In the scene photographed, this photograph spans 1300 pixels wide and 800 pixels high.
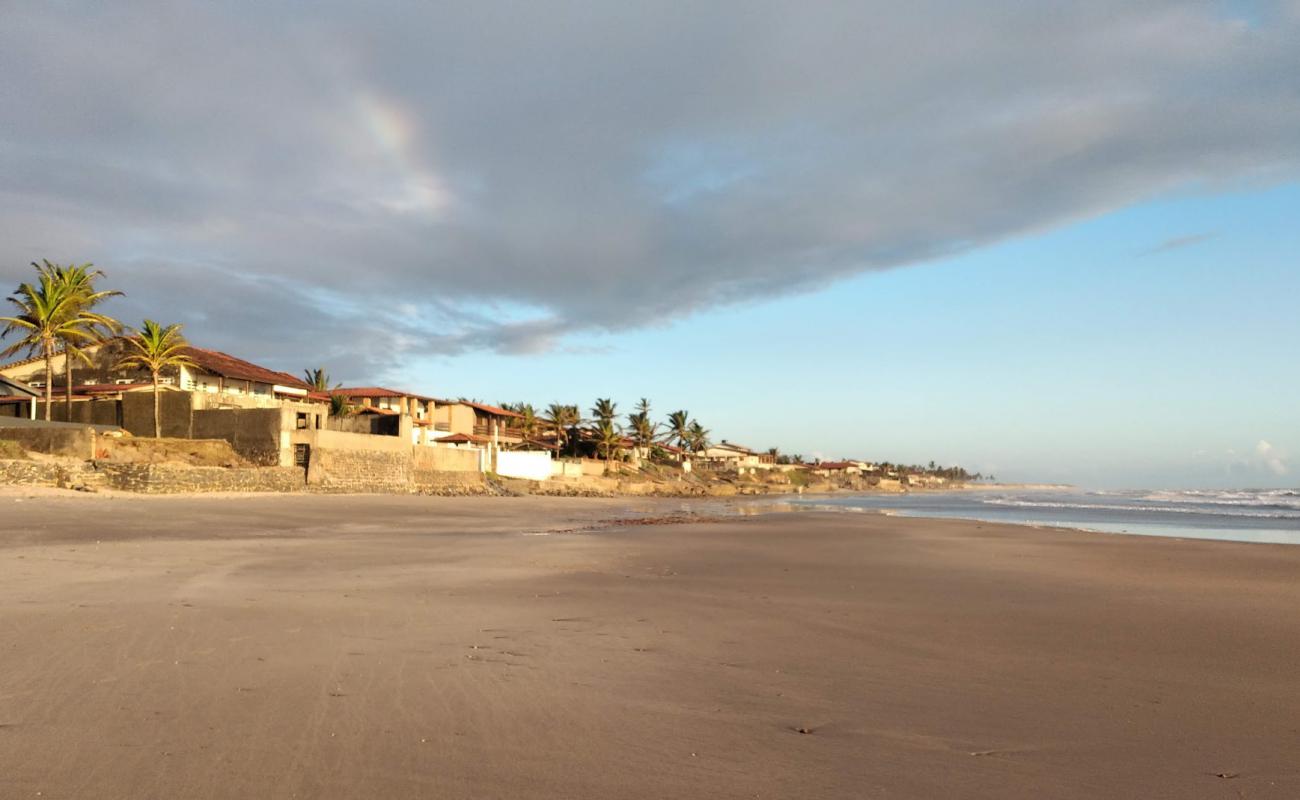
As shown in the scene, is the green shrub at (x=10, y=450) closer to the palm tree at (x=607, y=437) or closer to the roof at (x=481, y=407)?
the roof at (x=481, y=407)

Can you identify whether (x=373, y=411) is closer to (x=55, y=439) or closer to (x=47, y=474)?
(x=55, y=439)

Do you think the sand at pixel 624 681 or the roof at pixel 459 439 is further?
the roof at pixel 459 439

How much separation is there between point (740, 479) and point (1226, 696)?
331ft

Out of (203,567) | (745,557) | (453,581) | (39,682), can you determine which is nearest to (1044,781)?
(39,682)

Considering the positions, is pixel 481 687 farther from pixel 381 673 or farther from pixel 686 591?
pixel 686 591

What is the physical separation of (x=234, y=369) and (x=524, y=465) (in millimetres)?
20769

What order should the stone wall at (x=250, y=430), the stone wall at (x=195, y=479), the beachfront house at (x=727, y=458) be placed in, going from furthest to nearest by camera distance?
the beachfront house at (x=727, y=458) < the stone wall at (x=250, y=430) < the stone wall at (x=195, y=479)

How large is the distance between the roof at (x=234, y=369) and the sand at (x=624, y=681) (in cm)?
4127

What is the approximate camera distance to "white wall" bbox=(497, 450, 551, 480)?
6003 centimetres

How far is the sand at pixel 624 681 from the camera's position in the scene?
4.36 m

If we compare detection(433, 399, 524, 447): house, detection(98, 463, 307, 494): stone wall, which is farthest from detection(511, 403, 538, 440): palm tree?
detection(98, 463, 307, 494): stone wall

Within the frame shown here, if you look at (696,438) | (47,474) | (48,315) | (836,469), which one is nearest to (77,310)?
(48,315)

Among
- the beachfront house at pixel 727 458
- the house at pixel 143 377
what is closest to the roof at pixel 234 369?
the house at pixel 143 377

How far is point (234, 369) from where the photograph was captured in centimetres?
5341
